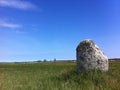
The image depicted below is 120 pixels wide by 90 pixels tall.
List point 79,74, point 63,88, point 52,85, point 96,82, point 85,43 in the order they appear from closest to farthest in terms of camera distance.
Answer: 1. point 63,88
2. point 52,85
3. point 96,82
4. point 79,74
5. point 85,43

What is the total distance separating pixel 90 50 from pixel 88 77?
249 cm

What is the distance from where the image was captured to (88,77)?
668 inches

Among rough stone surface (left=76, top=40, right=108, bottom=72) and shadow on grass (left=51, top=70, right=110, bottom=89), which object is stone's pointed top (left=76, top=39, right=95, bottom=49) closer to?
rough stone surface (left=76, top=40, right=108, bottom=72)

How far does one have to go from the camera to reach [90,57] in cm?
1875

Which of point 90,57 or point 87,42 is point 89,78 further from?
point 87,42

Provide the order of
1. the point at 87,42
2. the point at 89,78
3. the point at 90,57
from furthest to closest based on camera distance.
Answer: the point at 87,42, the point at 90,57, the point at 89,78

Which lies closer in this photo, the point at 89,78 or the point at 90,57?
the point at 89,78

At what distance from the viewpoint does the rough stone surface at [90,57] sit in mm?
18547

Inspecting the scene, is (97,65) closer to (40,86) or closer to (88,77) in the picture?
(88,77)

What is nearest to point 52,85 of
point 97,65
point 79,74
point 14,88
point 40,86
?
point 40,86

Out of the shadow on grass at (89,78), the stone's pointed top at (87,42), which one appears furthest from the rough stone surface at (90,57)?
the shadow on grass at (89,78)

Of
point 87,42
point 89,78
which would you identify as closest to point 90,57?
point 87,42

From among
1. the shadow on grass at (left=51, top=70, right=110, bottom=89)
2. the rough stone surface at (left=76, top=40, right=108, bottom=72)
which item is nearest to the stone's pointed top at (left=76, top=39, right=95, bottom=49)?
the rough stone surface at (left=76, top=40, right=108, bottom=72)

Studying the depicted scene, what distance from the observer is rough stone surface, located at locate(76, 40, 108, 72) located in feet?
60.8
